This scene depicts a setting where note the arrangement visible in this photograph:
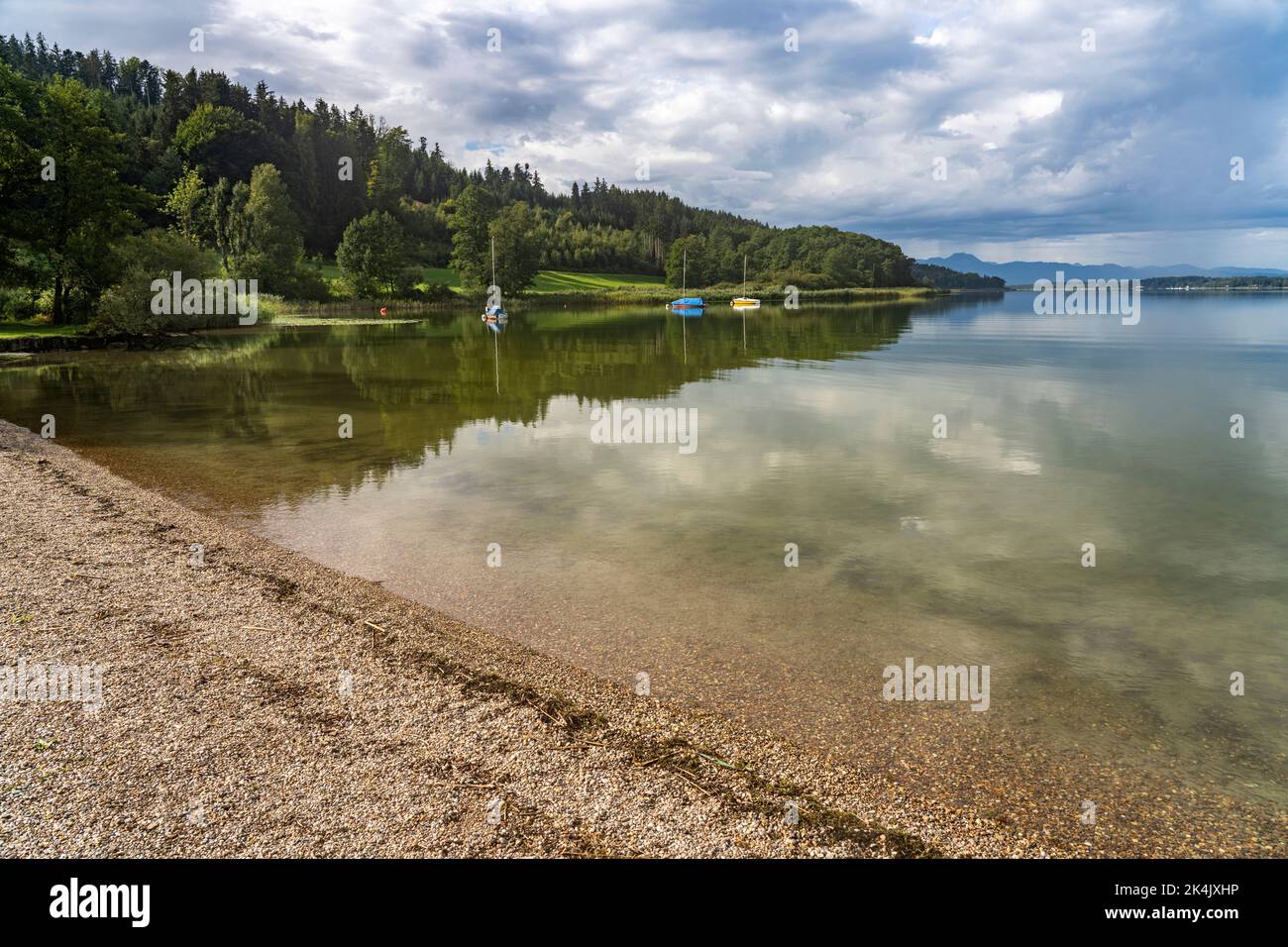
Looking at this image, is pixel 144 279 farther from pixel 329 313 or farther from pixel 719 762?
pixel 719 762

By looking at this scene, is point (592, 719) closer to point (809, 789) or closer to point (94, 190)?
point (809, 789)

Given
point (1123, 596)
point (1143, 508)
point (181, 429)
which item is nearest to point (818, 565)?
point (1123, 596)

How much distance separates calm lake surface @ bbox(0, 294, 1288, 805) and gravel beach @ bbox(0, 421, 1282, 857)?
1.16 meters

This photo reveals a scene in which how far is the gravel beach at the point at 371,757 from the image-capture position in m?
6.71

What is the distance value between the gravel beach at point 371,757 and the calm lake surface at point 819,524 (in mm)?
1156

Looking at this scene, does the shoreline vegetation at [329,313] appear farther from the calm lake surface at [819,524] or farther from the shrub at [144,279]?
the calm lake surface at [819,524]

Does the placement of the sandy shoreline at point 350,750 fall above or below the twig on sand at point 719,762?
above

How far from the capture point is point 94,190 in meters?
61.9

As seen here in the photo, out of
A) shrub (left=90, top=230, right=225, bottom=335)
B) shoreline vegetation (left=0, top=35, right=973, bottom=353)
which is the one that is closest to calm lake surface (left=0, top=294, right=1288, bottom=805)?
shrub (left=90, top=230, right=225, bottom=335)

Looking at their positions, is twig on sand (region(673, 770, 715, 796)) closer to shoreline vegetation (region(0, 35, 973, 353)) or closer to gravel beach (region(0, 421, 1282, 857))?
gravel beach (region(0, 421, 1282, 857))

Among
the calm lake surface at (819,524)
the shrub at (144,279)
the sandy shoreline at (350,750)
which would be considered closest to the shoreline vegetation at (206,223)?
the shrub at (144,279)

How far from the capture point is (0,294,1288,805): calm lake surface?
10078 millimetres

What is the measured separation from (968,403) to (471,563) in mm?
27911

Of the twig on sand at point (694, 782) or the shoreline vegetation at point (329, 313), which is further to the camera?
the shoreline vegetation at point (329, 313)
